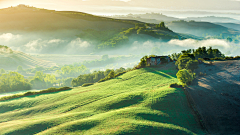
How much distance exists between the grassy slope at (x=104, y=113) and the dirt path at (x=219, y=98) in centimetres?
376

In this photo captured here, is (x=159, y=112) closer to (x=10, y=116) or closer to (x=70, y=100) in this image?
(x=70, y=100)

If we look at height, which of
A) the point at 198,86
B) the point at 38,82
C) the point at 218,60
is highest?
the point at 218,60

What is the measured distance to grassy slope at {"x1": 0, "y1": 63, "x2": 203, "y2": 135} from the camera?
40094mm

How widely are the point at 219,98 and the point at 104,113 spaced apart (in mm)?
31921

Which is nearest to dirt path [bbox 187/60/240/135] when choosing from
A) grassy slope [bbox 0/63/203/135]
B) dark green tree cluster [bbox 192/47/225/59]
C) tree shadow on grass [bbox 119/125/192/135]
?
grassy slope [bbox 0/63/203/135]

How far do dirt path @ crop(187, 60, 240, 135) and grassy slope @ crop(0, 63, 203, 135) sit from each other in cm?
376

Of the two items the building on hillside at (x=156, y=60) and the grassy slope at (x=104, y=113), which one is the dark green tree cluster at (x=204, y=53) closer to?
the building on hillside at (x=156, y=60)

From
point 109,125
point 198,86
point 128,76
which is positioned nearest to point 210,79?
point 198,86

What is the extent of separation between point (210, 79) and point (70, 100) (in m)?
48.5

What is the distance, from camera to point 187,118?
142 ft

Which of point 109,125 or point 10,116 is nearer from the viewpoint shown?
point 109,125

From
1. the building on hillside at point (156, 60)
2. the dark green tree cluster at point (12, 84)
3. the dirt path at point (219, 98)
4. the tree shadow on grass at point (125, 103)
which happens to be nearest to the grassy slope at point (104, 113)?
the tree shadow on grass at point (125, 103)

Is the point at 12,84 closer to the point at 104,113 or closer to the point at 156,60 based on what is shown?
the point at 156,60

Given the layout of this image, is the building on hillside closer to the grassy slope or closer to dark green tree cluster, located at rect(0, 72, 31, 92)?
the grassy slope
